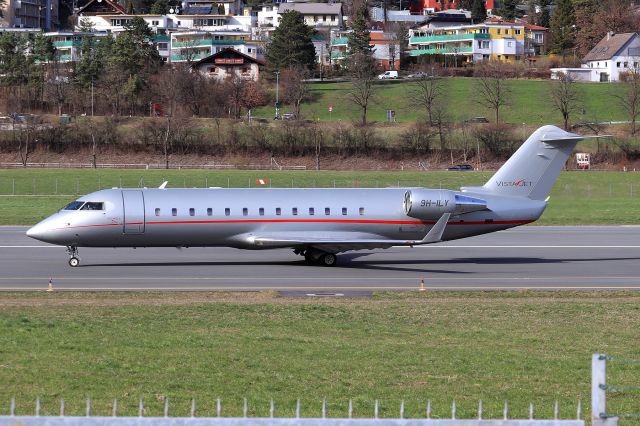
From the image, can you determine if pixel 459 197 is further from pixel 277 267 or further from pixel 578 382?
pixel 578 382

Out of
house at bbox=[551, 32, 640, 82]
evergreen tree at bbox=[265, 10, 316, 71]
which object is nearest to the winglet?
evergreen tree at bbox=[265, 10, 316, 71]

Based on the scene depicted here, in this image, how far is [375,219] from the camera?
35.6 meters

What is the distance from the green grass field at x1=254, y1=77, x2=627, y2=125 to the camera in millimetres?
119562

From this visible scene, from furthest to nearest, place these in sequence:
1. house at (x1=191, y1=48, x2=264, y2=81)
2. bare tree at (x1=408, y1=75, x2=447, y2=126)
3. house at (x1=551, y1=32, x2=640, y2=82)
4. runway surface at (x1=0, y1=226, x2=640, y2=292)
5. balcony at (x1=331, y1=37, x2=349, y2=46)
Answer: balcony at (x1=331, y1=37, x2=349, y2=46)
house at (x1=551, y1=32, x2=640, y2=82)
house at (x1=191, y1=48, x2=264, y2=81)
bare tree at (x1=408, y1=75, x2=447, y2=126)
runway surface at (x1=0, y1=226, x2=640, y2=292)

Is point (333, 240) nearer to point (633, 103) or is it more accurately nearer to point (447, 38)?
point (633, 103)

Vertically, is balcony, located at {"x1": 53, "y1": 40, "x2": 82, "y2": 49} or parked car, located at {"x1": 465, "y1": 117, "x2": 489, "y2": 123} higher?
balcony, located at {"x1": 53, "y1": 40, "x2": 82, "y2": 49}

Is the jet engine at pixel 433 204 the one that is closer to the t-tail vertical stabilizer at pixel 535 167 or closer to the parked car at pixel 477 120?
the t-tail vertical stabilizer at pixel 535 167

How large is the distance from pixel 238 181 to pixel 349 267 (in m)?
40.6

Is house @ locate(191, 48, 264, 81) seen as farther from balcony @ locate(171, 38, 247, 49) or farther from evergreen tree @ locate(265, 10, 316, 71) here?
balcony @ locate(171, 38, 247, 49)

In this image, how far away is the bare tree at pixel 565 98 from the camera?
113500 mm

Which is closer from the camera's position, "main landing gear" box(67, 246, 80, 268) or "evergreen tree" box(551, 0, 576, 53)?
"main landing gear" box(67, 246, 80, 268)

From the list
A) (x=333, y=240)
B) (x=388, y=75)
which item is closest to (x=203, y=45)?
(x=388, y=75)

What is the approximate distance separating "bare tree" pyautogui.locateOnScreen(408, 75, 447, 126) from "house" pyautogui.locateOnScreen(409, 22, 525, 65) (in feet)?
111

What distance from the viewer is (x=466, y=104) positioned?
125m
